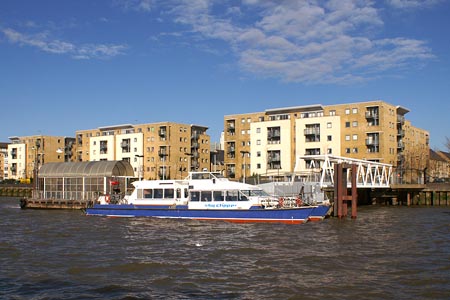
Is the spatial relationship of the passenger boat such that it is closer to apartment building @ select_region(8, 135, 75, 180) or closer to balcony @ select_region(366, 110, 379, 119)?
balcony @ select_region(366, 110, 379, 119)

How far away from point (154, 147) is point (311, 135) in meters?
40.0

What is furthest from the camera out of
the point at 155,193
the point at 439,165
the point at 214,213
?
the point at 439,165

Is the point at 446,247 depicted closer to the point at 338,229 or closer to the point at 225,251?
the point at 338,229

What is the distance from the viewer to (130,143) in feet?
393

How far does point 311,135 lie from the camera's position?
308 feet

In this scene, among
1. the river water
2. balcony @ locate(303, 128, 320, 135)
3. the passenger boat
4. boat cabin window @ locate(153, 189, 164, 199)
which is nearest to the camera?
the river water

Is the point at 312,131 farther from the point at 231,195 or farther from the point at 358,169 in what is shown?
the point at 231,195

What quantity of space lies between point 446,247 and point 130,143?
98.8m

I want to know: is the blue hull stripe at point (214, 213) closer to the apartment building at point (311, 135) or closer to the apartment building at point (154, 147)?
the apartment building at point (311, 135)

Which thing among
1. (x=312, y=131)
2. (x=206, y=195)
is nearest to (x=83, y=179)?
(x=206, y=195)

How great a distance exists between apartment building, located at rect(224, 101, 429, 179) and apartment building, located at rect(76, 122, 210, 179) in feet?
48.1

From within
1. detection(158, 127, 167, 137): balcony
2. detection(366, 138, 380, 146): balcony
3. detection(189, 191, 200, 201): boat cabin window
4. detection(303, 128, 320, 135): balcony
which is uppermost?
detection(158, 127, 167, 137): balcony

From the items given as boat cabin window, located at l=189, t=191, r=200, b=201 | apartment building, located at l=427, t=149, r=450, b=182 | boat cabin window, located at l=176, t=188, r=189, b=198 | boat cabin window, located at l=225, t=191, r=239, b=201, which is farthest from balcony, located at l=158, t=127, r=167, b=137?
boat cabin window, located at l=225, t=191, r=239, b=201

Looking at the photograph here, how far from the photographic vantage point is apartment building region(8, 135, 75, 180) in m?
148
